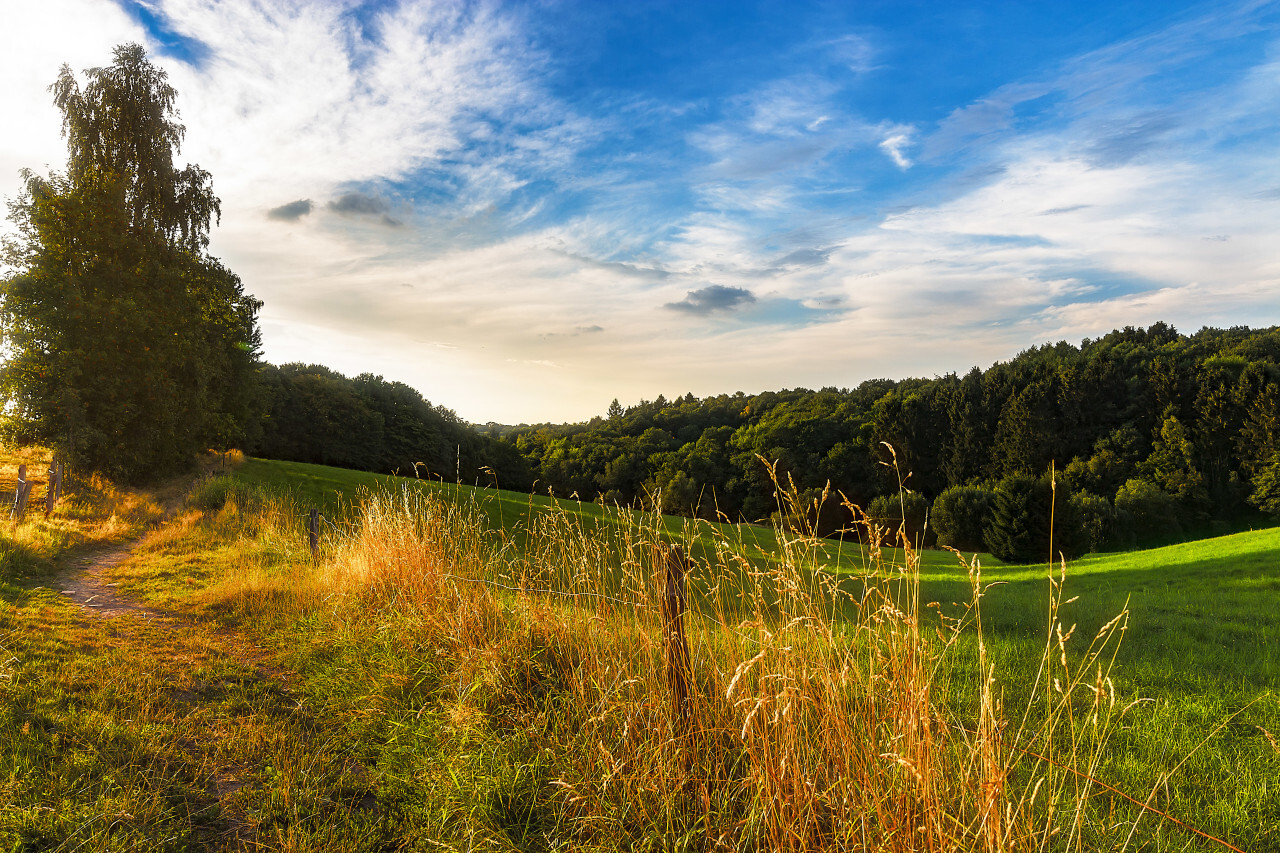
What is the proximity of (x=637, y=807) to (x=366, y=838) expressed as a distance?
1352 millimetres

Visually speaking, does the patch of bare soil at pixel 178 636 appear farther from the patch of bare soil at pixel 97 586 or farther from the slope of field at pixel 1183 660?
the slope of field at pixel 1183 660

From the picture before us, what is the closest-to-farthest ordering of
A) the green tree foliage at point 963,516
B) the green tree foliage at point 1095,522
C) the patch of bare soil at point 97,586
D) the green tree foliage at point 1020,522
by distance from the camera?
the patch of bare soil at point 97,586 → the green tree foliage at point 1020,522 → the green tree foliage at point 1095,522 → the green tree foliage at point 963,516

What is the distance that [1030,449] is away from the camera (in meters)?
44.4

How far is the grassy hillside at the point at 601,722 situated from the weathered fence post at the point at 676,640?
61mm

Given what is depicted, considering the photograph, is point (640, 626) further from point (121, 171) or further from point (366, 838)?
point (121, 171)

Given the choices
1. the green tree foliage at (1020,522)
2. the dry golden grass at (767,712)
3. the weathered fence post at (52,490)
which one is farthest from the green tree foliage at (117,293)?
the green tree foliage at (1020,522)

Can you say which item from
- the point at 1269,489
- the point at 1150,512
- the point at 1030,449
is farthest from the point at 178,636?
the point at 1269,489

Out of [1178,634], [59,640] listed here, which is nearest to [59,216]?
[59,640]

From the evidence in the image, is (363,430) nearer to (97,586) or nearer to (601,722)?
(97,586)

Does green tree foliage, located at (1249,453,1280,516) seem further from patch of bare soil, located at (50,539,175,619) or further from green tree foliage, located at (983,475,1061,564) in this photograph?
patch of bare soil, located at (50,539,175,619)

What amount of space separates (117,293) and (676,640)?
899 inches

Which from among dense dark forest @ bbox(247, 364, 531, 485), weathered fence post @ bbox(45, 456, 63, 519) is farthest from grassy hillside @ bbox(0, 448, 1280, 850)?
dense dark forest @ bbox(247, 364, 531, 485)

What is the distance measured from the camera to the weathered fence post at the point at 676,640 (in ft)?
10.6

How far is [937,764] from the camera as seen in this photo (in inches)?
87.0
